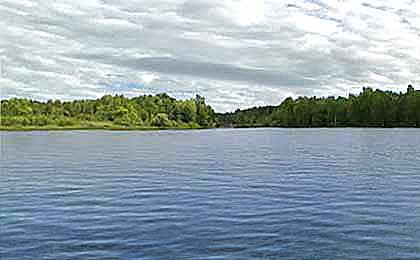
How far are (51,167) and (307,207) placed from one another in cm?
3191

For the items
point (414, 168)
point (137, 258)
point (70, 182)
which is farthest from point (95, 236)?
point (414, 168)

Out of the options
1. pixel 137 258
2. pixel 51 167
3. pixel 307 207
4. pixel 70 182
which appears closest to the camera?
pixel 137 258

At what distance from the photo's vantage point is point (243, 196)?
32219 millimetres

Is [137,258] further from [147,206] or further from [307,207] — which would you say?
[307,207]

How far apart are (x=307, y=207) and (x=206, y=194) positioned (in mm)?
7398

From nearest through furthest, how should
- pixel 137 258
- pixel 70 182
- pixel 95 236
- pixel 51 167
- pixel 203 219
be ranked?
pixel 137 258, pixel 95 236, pixel 203 219, pixel 70 182, pixel 51 167

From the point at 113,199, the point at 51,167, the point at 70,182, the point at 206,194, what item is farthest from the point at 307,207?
the point at 51,167

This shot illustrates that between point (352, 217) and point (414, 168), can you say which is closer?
point (352, 217)

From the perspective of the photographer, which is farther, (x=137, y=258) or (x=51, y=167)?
(x=51, y=167)

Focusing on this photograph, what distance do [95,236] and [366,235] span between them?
1113cm

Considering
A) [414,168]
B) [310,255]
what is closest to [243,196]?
[310,255]

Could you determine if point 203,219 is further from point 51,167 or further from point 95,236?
point 51,167

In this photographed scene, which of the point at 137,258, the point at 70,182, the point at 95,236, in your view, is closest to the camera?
the point at 137,258

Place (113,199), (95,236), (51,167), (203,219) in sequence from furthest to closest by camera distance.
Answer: (51,167), (113,199), (203,219), (95,236)
